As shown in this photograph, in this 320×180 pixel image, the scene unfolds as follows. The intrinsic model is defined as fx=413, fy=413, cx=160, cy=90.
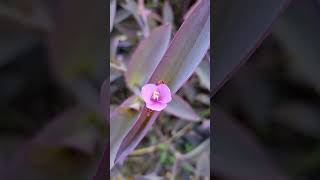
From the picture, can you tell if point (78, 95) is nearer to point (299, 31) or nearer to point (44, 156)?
point (44, 156)

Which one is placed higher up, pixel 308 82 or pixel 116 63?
pixel 308 82

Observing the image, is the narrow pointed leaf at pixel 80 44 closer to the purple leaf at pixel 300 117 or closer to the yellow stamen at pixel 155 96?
the yellow stamen at pixel 155 96

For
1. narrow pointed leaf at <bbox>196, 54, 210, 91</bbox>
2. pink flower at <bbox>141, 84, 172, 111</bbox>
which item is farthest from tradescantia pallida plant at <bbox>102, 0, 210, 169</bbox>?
narrow pointed leaf at <bbox>196, 54, 210, 91</bbox>

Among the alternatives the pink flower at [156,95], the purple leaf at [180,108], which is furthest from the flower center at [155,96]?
the purple leaf at [180,108]

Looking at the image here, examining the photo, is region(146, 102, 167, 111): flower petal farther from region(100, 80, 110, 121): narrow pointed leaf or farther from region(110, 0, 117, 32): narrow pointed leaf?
region(110, 0, 117, 32): narrow pointed leaf

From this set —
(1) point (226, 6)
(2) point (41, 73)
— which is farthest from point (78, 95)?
(1) point (226, 6)

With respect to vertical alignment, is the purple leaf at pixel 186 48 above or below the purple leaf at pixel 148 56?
above

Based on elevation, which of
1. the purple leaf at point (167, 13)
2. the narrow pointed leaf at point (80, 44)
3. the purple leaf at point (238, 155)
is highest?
the narrow pointed leaf at point (80, 44)

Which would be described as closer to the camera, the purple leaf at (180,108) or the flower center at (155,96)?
the flower center at (155,96)
